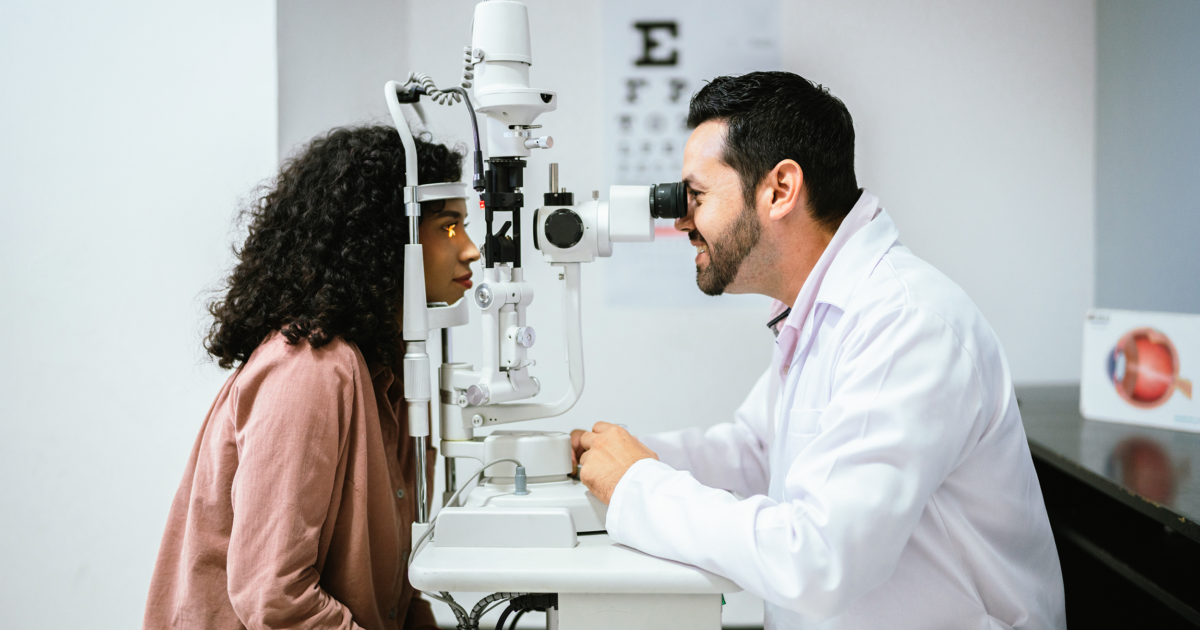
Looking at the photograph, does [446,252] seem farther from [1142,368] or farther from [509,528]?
[1142,368]

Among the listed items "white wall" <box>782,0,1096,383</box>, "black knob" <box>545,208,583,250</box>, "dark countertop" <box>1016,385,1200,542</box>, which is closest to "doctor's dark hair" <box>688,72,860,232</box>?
"black knob" <box>545,208,583,250</box>

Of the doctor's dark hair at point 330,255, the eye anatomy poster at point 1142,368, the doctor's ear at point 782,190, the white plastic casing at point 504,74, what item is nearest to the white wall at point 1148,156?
the eye anatomy poster at point 1142,368

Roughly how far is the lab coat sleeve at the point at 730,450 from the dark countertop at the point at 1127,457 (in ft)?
2.00

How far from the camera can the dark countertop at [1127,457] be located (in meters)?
1.26

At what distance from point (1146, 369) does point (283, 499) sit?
1.86m

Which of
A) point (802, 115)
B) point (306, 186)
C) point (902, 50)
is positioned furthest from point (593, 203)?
point (902, 50)

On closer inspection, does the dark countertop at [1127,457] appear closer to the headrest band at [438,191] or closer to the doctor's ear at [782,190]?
the doctor's ear at [782,190]

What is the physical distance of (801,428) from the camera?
3.84 feet

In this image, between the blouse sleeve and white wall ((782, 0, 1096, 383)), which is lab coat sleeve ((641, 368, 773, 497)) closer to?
the blouse sleeve

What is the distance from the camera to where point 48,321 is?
1.79 meters

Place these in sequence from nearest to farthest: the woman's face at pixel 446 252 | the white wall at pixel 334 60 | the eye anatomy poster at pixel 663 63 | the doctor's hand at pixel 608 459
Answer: the doctor's hand at pixel 608 459 < the woman's face at pixel 446 252 < the white wall at pixel 334 60 < the eye anatomy poster at pixel 663 63

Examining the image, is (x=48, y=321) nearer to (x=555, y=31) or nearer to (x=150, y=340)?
(x=150, y=340)

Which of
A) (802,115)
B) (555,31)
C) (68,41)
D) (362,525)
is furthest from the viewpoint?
(555,31)

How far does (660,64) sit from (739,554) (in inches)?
66.8
